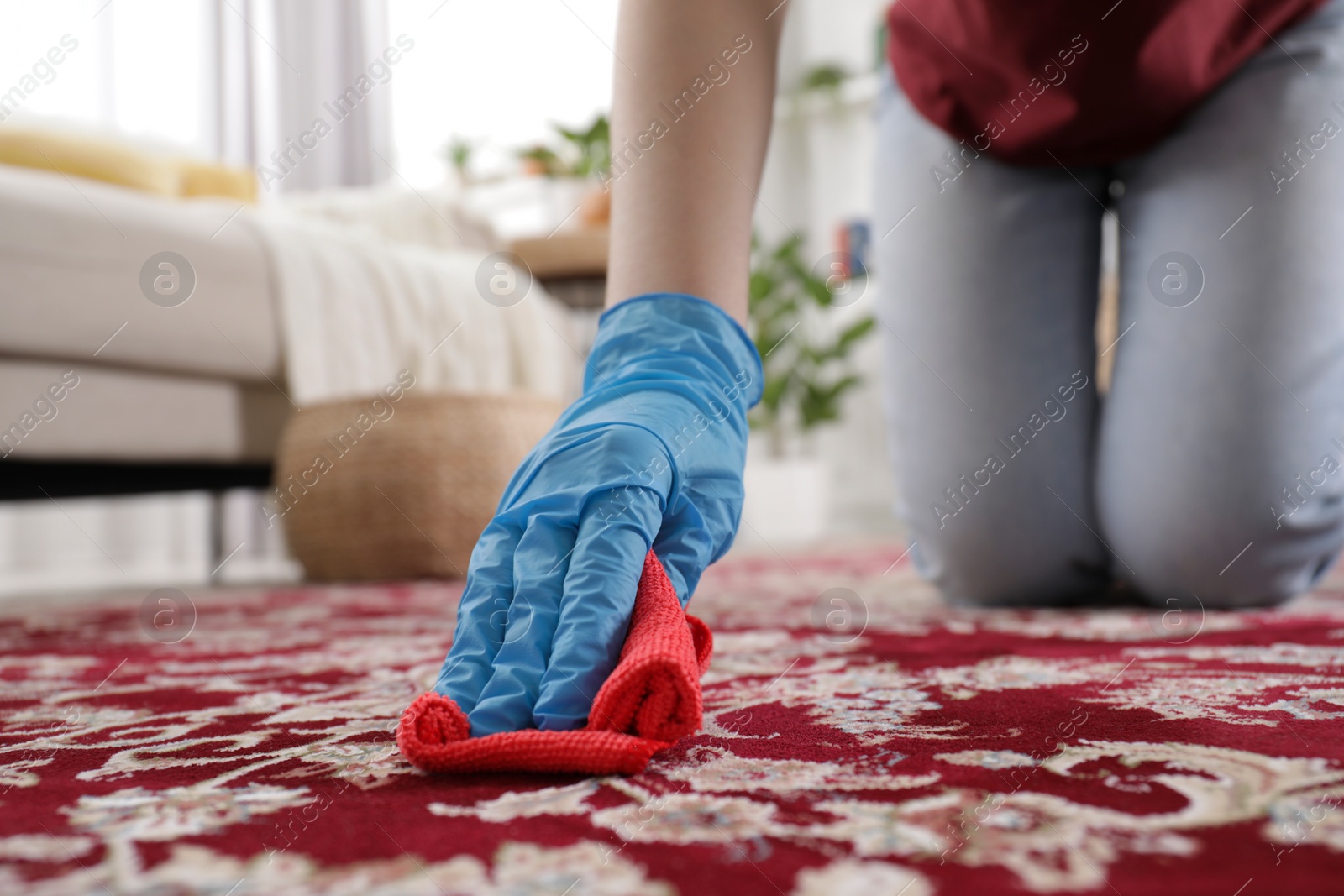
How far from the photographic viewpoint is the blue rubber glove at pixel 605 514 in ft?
1.37

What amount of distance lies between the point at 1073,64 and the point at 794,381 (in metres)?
2.27

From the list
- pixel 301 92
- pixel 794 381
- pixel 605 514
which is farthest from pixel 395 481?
pixel 301 92

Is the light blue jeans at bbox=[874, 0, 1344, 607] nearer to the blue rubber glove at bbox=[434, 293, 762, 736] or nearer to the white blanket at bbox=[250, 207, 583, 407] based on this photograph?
the blue rubber glove at bbox=[434, 293, 762, 736]

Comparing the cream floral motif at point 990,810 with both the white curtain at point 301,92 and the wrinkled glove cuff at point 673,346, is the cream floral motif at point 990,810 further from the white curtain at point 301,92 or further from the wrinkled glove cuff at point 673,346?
the white curtain at point 301,92

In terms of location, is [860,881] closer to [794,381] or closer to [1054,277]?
[1054,277]

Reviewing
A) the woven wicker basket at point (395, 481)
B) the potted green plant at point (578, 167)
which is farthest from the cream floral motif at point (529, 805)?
the potted green plant at point (578, 167)

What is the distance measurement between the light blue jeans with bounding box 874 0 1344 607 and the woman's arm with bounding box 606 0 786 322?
0.51 metres

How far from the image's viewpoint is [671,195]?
1.96 feet

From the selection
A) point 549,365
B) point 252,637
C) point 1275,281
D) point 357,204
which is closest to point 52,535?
point 357,204

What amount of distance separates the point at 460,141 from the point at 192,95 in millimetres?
765

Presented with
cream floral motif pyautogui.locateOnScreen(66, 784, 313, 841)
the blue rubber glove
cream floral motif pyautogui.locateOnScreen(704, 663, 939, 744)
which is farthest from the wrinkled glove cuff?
cream floral motif pyautogui.locateOnScreen(66, 784, 313, 841)

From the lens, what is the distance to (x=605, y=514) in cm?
46

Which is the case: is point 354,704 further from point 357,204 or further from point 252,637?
point 357,204

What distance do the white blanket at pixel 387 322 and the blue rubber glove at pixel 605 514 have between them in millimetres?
1222
